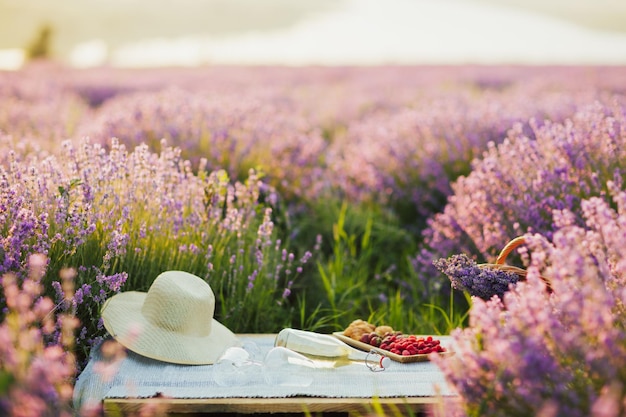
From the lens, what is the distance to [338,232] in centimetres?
521

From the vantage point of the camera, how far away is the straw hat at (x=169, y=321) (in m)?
3.18

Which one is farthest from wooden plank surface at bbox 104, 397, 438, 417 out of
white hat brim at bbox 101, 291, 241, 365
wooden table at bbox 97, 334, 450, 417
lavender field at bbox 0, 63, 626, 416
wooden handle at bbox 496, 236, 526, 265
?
wooden handle at bbox 496, 236, 526, 265

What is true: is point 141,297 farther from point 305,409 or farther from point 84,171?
point 305,409

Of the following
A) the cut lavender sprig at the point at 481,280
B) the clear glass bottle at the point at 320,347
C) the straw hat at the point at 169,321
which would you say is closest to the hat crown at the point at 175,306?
the straw hat at the point at 169,321

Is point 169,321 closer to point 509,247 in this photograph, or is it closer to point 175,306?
point 175,306

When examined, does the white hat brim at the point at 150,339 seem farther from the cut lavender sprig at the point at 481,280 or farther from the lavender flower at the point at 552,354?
the lavender flower at the point at 552,354

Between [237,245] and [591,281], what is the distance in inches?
99.9

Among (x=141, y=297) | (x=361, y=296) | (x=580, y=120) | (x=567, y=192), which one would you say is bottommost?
(x=361, y=296)

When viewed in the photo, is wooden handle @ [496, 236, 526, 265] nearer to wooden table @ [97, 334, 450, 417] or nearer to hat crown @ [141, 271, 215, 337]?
wooden table @ [97, 334, 450, 417]

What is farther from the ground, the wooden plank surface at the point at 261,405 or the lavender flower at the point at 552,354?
the lavender flower at the point at 552,354

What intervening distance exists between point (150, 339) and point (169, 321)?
120 mm

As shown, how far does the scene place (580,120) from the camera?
4.70 m

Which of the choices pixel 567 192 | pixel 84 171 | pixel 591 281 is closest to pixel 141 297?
pixel 84 171

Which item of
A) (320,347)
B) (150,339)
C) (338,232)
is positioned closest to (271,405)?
(320,347)
